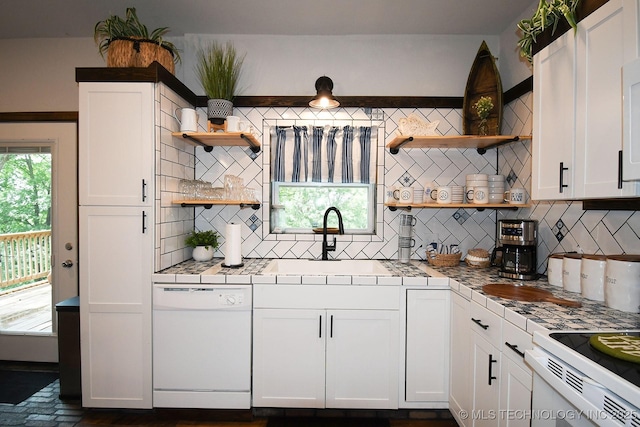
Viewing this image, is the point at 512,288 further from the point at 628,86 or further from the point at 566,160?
the point at 628,86

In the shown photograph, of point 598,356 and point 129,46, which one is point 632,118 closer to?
point 598,356

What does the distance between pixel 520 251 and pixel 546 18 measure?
1300 mm

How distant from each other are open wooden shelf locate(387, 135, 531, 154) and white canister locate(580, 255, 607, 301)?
98cm

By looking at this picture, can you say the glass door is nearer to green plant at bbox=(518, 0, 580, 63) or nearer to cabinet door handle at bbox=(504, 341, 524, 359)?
cabinet door handle at bbox=(504, 341, 524, 359)

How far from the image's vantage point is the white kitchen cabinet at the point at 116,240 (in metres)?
2.16

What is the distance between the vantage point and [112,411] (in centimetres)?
226

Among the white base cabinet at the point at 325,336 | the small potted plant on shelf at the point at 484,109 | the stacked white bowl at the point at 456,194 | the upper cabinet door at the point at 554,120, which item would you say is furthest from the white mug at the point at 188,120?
the upper cabinet door at the point at 554,120

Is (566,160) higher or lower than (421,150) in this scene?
lower

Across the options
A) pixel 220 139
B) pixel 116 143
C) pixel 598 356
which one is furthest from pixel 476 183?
pixel 116 143

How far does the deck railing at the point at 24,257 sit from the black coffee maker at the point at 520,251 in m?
3.55

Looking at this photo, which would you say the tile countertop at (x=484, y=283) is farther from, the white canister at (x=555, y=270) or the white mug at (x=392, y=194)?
the white mug at (x=392, y=194)

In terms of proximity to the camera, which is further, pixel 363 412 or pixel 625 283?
pixel 363 412

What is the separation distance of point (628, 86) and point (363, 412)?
2186mm

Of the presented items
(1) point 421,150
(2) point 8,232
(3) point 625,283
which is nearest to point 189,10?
(1) point 421,150
